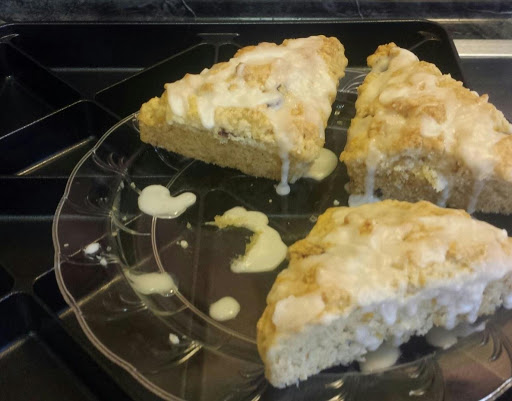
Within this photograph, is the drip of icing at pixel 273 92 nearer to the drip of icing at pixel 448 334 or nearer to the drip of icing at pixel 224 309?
the drip of icing at pixel 224 309

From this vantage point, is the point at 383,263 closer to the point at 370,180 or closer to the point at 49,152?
the point at 370,180

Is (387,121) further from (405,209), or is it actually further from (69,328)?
(69,328)

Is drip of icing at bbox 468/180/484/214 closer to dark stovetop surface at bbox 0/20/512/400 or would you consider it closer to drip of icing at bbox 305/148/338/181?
drip of icing at bbox 305/148/338/181

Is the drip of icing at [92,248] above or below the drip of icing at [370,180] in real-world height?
below

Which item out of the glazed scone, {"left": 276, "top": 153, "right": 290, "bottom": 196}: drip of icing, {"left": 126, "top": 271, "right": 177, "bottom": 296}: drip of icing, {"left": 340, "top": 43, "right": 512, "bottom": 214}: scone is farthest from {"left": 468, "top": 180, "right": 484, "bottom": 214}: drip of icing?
{"left": 126, "top": 271, "right": 177, "bottom": 296}: drip of icing

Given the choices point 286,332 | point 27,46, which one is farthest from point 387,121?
point 27,46

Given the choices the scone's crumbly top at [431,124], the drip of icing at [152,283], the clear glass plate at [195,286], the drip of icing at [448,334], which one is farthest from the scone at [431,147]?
the drip of icing at [152,283]
